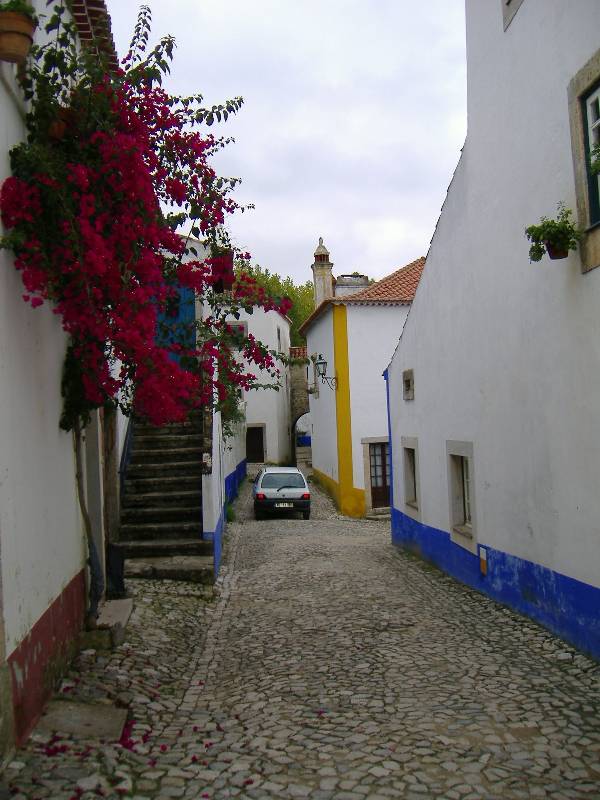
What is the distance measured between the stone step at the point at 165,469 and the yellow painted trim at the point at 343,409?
10769 mm

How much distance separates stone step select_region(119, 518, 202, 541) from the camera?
33.0ft

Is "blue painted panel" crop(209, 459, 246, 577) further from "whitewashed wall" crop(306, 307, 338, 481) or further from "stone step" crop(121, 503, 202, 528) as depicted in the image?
"whitewashed wall" crop(306, 307, 338, 481)

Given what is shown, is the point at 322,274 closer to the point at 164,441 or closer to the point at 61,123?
the point at 164,441

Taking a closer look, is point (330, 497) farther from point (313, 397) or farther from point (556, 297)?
point (556, 297)

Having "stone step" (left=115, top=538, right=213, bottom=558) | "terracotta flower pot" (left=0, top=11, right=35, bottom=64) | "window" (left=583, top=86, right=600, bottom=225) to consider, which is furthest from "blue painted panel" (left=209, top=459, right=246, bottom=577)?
"terracotta flower pot" (left=0, top=11, right=35, bottom=64)

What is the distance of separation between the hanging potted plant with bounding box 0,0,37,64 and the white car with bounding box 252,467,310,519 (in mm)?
14625

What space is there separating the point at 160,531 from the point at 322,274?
63.6 ft

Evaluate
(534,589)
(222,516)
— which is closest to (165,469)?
(222,516)

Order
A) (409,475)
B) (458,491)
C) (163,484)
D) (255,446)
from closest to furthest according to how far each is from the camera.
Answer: (458,491) < (163,484) < (409,475) < (255,446)

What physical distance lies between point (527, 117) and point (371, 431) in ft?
50.5

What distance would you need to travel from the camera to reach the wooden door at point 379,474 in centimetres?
2162

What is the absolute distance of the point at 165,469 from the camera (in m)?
11.3

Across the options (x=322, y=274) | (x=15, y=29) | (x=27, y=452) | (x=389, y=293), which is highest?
(x=322, y=274)

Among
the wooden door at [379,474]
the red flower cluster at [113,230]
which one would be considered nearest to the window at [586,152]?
the red flower cluster at [113,230]
